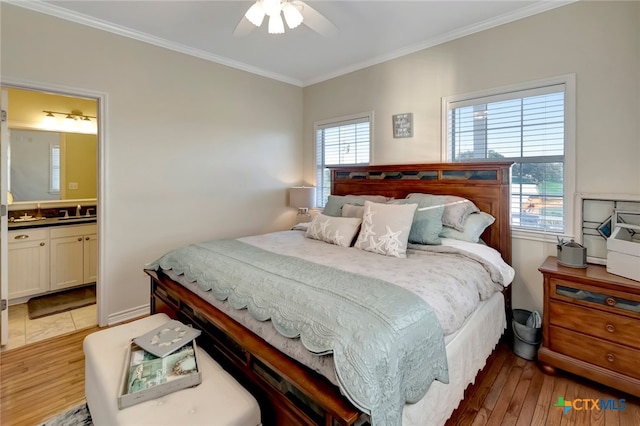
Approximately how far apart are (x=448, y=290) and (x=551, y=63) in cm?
214

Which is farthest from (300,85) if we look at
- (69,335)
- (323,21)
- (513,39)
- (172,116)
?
(69,335)

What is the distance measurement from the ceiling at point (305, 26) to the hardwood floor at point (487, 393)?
110 inches

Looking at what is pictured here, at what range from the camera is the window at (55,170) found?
3.86 metres

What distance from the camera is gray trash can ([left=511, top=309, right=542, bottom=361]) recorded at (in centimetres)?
237

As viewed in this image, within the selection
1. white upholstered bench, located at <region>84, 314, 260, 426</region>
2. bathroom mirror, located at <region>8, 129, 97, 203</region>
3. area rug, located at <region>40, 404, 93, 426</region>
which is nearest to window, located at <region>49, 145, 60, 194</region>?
bathroom mirror, located at <region>8, 129, 97, 203</region>

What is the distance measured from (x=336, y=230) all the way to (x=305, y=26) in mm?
1928

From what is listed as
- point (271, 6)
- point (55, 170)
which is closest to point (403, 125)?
point (271, 6)

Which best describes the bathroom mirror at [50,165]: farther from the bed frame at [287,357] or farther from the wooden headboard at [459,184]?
the wooden headboard at [459,184]

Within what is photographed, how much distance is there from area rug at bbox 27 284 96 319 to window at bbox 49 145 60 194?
4.19 feet

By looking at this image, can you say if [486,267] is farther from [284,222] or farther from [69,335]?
[69,335]

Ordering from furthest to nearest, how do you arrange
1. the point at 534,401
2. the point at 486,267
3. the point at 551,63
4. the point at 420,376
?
the point at 551,63, the point at 486,267, the point at 534,401, the point at 420,376

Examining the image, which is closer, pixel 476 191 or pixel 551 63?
pixel 551 63

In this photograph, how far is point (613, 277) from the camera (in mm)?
1980

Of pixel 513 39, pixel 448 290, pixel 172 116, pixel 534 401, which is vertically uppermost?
pixel 513 39
